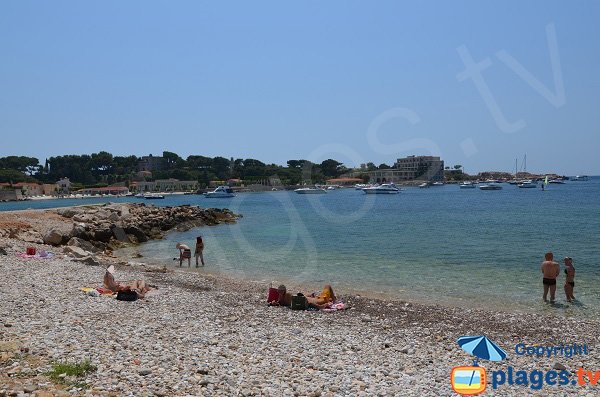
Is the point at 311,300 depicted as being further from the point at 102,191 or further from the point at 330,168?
the point at 330,168

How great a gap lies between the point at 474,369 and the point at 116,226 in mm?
29190

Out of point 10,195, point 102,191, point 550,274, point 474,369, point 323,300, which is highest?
point 102,191

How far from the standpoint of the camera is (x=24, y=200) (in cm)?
12119

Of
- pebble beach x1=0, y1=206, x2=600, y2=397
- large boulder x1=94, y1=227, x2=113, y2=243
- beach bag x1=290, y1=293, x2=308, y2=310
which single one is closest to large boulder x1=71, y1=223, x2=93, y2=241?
large boulder x1=94, y1=227, x2=113, y2=243

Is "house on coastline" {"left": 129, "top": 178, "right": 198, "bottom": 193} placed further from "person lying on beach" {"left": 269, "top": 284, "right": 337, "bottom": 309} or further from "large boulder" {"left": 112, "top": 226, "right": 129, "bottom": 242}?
"person lying on beach" {"left": 269, "top": 284, "right": 337, "bottom": 309}

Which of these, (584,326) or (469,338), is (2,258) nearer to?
(469,338)

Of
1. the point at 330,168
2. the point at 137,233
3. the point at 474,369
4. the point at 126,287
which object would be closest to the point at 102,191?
the point at 330,168

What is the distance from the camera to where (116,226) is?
3256cm

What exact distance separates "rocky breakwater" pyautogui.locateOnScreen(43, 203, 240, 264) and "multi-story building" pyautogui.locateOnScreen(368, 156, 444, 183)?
126 m

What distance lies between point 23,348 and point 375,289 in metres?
11.6

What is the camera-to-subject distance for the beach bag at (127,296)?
11727mm

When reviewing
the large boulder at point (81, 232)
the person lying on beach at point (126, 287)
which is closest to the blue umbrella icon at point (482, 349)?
the person lying on beach at point (126, 287)

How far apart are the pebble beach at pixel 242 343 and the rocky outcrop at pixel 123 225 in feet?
41.2

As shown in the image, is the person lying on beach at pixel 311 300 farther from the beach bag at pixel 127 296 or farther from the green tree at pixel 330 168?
the green tree at pixel 330 168
